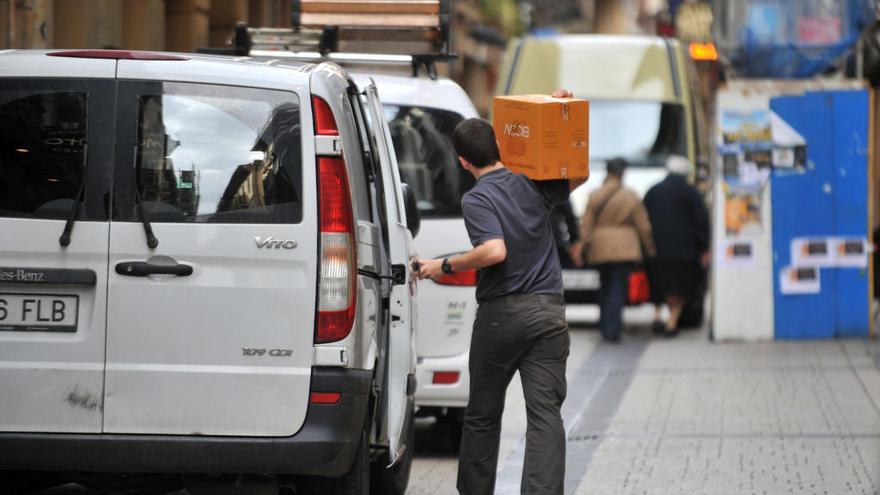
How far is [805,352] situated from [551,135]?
8.70 m

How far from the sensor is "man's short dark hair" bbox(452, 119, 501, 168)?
272 inches

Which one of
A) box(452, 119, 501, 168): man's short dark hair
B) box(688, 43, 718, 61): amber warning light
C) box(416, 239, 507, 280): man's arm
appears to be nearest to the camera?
box(416, 239, 507, 280): man's arm

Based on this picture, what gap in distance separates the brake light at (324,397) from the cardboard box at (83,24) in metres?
8.01

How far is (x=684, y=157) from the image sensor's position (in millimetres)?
19188

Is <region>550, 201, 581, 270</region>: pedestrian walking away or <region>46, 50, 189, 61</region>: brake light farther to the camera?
<region>550, 201, 581, 270</region>: pedestrian walking away

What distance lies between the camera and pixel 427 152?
9.51m

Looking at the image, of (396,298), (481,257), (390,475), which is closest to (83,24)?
(390,475)

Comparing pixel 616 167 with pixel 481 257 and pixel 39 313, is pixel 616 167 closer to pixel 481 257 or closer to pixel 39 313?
pixel 481 257

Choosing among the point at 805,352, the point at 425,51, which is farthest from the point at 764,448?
the point at 805,352

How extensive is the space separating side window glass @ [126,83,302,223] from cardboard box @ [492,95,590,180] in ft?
4.14

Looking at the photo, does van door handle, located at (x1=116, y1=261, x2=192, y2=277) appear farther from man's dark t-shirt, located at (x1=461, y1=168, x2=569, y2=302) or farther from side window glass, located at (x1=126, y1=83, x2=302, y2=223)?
man's dark t-shirt, located at (x1=461, y1=168, x2=569, y2=302)

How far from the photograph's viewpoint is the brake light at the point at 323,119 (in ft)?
19.9

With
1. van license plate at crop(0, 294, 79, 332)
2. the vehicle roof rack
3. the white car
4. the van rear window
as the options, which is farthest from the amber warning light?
van license plate at crop(0, 294, 79, 332)

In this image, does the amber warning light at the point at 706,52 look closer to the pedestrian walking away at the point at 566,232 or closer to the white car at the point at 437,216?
the pedestrian walking away at the point at 566,232
